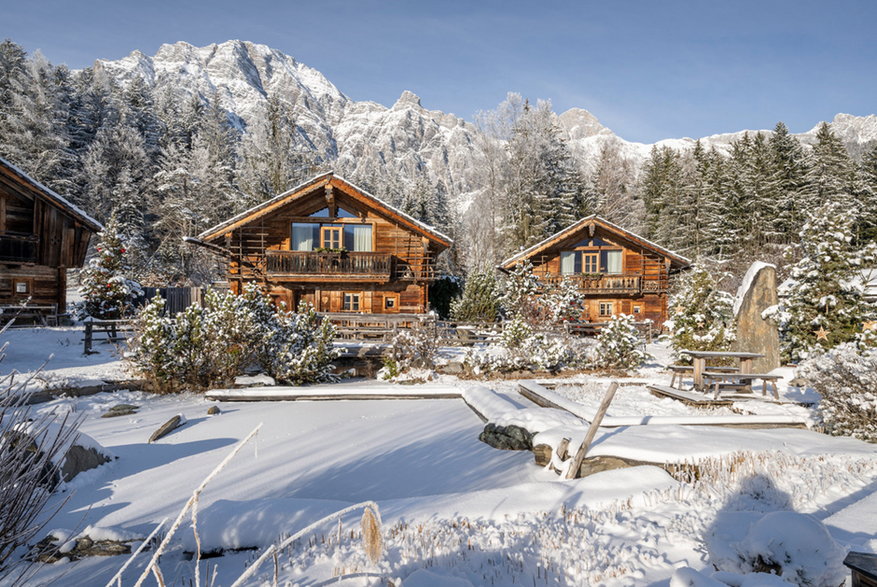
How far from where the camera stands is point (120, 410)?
30.3ft

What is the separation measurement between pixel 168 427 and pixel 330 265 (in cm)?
1553

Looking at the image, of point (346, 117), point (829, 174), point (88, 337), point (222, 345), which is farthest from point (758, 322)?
point (346, 117)

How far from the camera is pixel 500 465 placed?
671cm

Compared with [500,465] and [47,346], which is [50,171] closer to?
[47,346]

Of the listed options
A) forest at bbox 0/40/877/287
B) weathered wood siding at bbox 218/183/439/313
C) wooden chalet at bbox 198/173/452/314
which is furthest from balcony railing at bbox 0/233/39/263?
forest at bbox 0/40/877/287

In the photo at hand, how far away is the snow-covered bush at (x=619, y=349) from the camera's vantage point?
14.8m

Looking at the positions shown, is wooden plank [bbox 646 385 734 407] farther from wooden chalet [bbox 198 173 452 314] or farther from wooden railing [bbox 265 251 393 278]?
wooden railing [bbox 265 251 393 278]

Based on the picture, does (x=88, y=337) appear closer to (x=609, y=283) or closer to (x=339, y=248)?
(x=339, y=248)

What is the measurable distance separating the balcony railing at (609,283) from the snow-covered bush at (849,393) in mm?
20645

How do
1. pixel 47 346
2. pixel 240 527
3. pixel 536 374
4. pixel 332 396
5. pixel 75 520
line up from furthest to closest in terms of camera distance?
pixel 47 346
pixel 536 374
pixel 332 396
pixel 75 520
pixel 240 527

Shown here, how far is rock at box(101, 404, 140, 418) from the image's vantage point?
29.5ft

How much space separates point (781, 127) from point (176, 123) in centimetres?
5854

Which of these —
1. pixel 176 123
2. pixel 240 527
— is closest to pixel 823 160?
pixel 240 527

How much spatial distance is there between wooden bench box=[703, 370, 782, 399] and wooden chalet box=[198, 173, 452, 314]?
14569 millimetres
